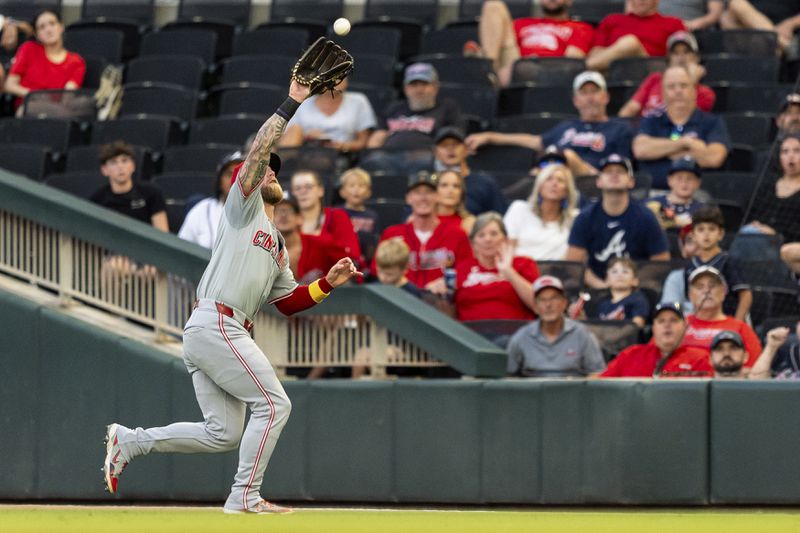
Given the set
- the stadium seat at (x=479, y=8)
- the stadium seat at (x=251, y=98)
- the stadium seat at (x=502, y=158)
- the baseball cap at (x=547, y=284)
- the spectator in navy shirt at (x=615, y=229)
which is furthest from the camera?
the stadium seat at (x=479, y=8)

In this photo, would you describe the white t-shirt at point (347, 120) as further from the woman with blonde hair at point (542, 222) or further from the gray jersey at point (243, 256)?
the gray jersey at point (243, 256)

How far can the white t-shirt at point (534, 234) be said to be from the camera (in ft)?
35.1

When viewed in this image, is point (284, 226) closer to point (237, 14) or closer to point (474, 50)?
point (474, 50)

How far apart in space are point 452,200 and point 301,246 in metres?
1.28

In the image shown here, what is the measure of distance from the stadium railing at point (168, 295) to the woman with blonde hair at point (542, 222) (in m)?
1.45

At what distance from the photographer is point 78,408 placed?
31.8 feet

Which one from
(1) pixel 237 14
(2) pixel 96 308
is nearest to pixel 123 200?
(2) pixel 96 308

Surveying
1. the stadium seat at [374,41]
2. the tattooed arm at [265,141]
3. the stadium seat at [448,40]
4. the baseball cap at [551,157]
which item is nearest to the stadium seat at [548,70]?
the stadium seat at [448,40]

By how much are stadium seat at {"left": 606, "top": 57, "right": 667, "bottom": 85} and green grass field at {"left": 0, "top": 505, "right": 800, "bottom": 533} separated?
5.48 metres

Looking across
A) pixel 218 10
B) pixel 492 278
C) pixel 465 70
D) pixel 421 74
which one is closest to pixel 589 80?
pixel 421 74

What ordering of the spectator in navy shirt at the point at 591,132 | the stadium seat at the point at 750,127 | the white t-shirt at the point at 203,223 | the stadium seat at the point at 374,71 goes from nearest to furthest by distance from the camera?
1. the white t-shirt at the point at 203,223
2. the spectator in navy shirt at the point at 591,132
3. the stadium seat at the point at 750,127
4. the stadium seat at the point at 374,71

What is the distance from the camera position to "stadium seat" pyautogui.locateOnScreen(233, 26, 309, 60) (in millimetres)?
14320

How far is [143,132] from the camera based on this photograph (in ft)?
42.9

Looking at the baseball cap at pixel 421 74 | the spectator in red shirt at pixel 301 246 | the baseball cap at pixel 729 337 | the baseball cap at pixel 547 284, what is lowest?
the baseball cap at pixel 729 337
